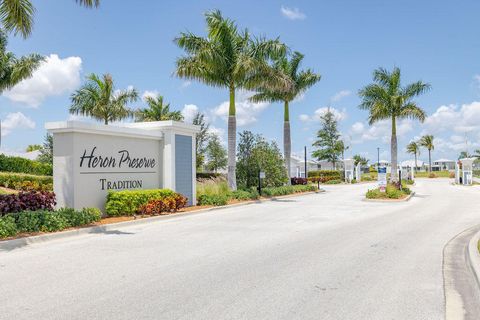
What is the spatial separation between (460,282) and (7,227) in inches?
373

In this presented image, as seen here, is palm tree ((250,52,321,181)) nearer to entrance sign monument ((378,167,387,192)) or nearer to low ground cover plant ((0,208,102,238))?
entrance sign monument ((378,167,387,192))

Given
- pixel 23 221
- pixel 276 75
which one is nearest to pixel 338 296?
pixel 23 221

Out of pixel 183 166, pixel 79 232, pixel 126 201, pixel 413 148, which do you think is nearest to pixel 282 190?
pixel 183 166

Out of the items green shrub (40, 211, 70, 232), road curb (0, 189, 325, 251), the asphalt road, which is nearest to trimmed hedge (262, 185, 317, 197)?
road curb (0, 189, 325, 251)

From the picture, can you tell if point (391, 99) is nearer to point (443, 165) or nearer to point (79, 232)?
point (79, 232)

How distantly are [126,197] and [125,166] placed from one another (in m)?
1.79

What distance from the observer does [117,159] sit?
16188 millimetres

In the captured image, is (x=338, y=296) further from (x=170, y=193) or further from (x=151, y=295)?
(x=170, y=193)

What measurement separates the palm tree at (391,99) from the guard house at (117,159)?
48.7 ft

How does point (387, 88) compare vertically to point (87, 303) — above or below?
above

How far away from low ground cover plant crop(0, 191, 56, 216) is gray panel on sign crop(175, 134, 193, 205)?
659cm

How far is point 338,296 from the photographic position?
240 inches

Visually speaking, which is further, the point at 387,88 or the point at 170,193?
the point at 387,88

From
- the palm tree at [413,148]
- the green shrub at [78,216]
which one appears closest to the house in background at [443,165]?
the palm tree at [413,148]
